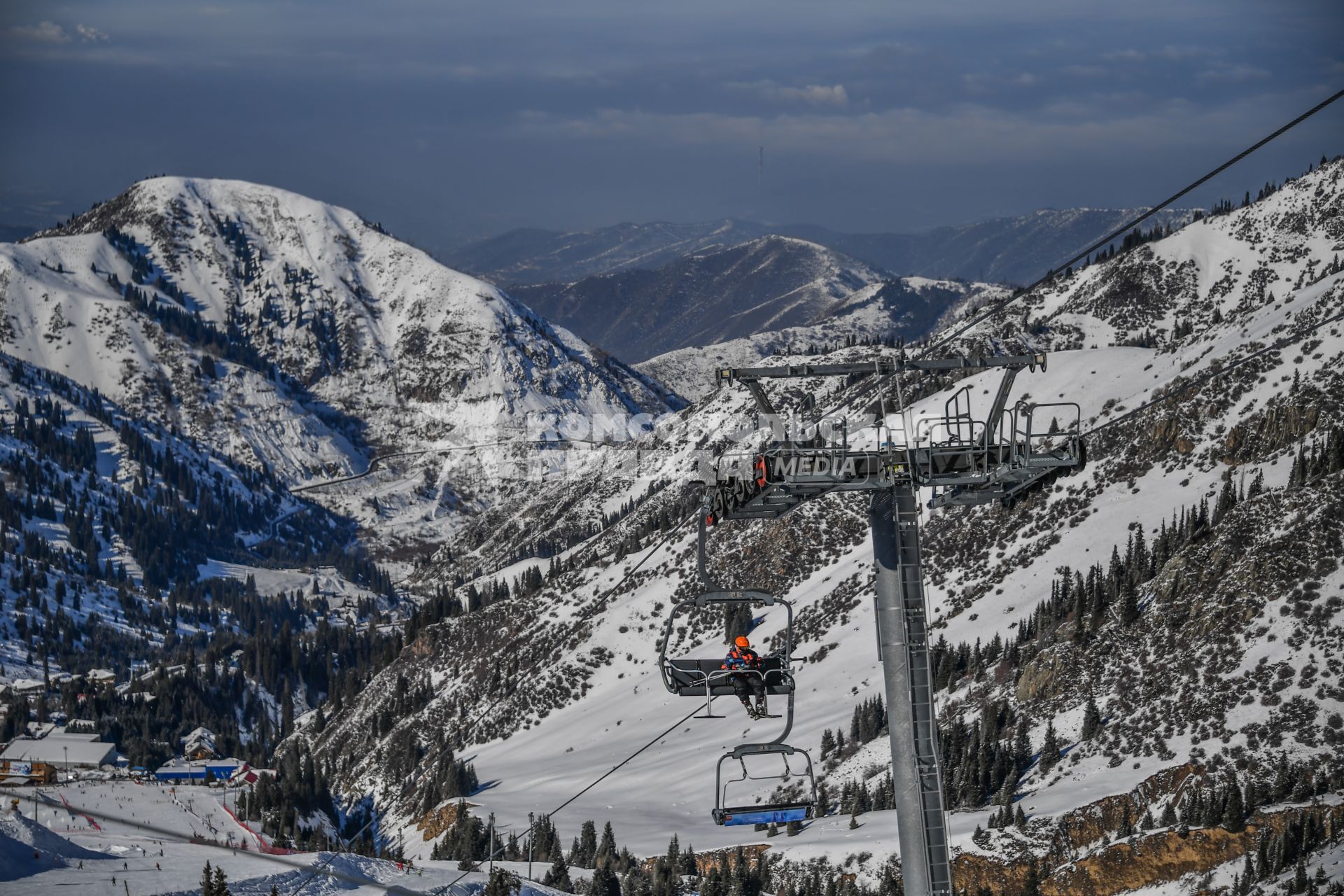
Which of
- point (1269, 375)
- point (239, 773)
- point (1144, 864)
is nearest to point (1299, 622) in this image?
point (1144, 864)

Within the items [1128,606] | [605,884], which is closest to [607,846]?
[605,884]

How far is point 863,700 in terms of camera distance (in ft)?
479

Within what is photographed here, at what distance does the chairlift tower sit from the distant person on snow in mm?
4136

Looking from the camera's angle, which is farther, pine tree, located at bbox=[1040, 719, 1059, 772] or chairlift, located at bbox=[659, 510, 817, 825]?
pine tree, located at bbox=[1040, 719, 1059, 772]

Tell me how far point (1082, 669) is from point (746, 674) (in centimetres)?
9875

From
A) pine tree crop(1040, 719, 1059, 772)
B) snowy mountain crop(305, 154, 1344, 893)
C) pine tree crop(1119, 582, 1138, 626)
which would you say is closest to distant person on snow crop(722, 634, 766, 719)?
snowy mountain crop(305, 154, 1344, 893)

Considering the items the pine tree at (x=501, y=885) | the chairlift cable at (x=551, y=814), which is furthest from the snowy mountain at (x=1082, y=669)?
the pine tree at (x=501, y=885)

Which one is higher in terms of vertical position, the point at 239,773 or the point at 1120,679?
the point at 1120,679

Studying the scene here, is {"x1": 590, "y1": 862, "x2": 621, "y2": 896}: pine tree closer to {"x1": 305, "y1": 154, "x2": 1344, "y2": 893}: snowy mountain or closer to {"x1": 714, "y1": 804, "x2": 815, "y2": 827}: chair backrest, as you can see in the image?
{"x1": 305, "y1": 154, "x2": 1344, "y2": 893}: snowy mountain

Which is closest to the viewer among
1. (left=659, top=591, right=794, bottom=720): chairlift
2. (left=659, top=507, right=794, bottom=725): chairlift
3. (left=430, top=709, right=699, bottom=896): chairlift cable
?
(left=659, top=507, right=794, bottom=725): chairlift

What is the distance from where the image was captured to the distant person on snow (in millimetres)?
33906

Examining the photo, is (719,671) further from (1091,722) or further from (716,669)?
(1091,722)

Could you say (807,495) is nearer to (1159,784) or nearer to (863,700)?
(1159,784)

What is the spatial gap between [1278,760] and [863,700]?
171 ft
